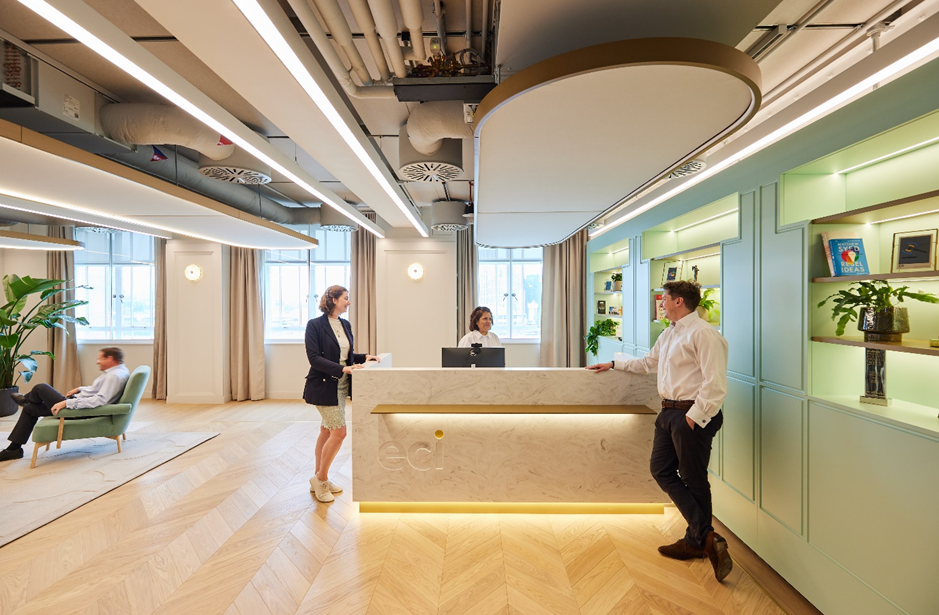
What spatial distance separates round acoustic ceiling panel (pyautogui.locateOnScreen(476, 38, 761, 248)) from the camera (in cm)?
148

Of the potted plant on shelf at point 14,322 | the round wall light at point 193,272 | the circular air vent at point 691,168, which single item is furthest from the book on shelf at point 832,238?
the round wall light at point 193,272

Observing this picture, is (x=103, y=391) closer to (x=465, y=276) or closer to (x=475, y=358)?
(x=475, y=358)

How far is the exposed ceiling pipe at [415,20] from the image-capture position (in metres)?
1.99

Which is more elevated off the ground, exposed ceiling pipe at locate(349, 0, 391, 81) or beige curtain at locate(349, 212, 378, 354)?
exposed ceiling pipe at locate(349, 0, 391, 81)

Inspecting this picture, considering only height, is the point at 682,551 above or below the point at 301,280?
below

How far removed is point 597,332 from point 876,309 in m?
4.57

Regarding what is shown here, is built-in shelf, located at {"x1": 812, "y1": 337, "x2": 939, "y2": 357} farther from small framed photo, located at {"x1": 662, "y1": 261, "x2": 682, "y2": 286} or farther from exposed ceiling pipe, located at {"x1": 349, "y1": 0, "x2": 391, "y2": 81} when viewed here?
exposed ceiling pipe, located at {"x1": 349, "y1": 0, "x2": 391, "y2": 81}

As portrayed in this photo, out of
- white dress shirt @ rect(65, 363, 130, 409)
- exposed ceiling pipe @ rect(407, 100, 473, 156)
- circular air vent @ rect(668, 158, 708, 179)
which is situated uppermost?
exposed ceiling pipe @ rect(407, 100, 473, 156)

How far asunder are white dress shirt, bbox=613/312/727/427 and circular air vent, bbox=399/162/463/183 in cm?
209

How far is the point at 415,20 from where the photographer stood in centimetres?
208

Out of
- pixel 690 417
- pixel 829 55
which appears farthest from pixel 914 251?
pixel 690 417

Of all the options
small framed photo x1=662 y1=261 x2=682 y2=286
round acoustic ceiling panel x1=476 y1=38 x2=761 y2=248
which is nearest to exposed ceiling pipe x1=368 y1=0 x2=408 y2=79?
round acoustic ceiling panel x1=476 y1=38 x2=761 y2=248

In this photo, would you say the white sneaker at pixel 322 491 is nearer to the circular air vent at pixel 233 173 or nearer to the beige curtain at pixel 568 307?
the circular air vent at pixel 233 173

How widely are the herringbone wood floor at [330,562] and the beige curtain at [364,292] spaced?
3.71 meters
